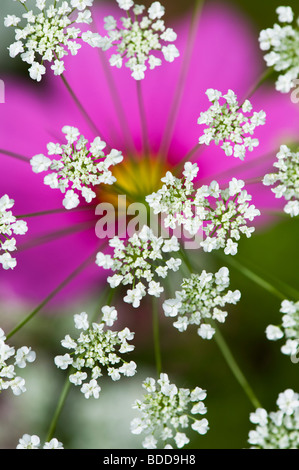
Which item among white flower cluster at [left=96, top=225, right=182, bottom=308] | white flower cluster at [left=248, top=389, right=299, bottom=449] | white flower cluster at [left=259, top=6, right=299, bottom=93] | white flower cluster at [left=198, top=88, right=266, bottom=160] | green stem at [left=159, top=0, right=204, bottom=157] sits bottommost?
white flower cluster at [left=248, top=389, right=299, bottom=449]

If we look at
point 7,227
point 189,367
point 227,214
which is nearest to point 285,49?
point 227,214

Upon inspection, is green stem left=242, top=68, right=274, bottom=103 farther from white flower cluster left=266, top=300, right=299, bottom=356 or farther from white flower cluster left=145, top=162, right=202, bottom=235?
white flower cluster left=266, top=300, right=299, bottom=356

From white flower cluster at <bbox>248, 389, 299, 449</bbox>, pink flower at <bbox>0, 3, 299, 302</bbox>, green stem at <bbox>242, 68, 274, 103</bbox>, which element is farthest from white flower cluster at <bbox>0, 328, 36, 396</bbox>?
green stem at <bbox>242, 68, 274, 103</bbox>

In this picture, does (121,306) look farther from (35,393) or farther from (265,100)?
(265,100)

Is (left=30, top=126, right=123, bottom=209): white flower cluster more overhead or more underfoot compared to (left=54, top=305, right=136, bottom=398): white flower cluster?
more overhead

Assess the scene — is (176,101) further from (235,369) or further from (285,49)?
(235,369)

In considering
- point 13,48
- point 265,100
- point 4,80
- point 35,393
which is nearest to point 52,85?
point 4,80
